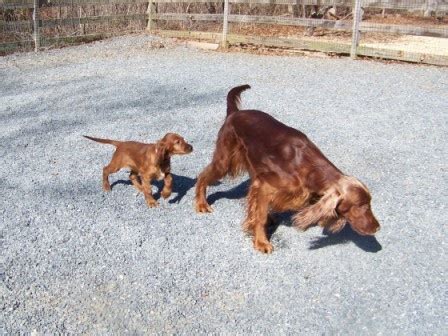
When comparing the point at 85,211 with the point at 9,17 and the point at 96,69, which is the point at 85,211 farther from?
the point at 9,17

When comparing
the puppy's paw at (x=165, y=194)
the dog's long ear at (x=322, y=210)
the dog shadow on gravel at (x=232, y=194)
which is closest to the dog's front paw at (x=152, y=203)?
the puppy's paw at (x=165, y=194)

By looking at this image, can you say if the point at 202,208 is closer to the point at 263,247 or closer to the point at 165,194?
the point at 165,194

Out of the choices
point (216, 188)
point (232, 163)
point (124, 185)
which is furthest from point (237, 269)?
point (124, 185)

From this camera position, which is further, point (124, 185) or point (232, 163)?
point (124, 185)

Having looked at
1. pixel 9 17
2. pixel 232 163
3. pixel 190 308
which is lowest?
pixel 190 308

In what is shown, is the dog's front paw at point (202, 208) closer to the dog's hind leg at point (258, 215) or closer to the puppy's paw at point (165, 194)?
the puppy's paw at point (165, 194)

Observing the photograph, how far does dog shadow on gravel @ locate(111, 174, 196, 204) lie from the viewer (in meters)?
4.79

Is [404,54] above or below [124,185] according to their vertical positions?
above

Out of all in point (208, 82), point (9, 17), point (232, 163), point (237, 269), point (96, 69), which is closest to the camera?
point (237, 269)

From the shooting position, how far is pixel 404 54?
35.2ft

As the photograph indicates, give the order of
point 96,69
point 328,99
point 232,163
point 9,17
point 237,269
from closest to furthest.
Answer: point 237,269 → point 232,163 → point 328,99 → point 96,69 → point 9,17

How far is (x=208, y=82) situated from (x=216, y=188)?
465 centimetres

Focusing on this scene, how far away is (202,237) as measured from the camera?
407cm

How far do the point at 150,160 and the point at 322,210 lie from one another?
1.64m
